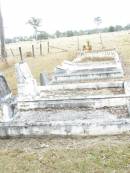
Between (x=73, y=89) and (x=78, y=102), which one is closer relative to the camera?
(x=78, y=102)

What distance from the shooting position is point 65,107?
11.1 meters

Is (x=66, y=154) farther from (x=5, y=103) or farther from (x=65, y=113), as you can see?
(x=5, y=103)

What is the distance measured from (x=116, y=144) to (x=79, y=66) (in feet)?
38.1

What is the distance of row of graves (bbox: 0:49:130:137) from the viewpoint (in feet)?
28.5

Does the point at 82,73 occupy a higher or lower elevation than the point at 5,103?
lower

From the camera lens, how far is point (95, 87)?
13375 mm

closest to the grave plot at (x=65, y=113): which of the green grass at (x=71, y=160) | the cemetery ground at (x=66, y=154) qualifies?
the cemetery ground at (x=66, y=154)

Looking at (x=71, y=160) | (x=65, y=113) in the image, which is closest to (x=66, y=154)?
(x=71, y=160)

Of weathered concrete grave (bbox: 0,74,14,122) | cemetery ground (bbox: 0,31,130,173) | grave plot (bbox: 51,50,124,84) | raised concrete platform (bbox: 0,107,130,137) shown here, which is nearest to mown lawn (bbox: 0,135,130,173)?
cemetery ground (bbox: 0,31,130,173)

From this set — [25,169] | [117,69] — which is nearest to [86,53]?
[117,69]

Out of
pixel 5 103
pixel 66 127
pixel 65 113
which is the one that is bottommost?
pixel 65 113

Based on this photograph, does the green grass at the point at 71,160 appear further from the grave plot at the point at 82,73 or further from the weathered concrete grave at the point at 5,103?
the grave plot at the point at 82,73

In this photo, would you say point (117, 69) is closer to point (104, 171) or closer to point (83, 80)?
point (83, 80)

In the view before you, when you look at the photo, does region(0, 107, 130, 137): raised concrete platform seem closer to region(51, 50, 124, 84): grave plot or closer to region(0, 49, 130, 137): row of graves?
region(0, 49, 130, 137): row of graves
